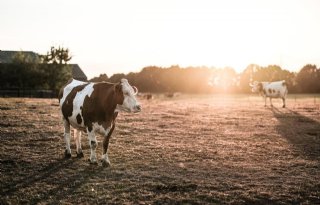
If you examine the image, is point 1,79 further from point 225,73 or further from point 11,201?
point 225,73

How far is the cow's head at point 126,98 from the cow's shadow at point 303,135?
231 inches

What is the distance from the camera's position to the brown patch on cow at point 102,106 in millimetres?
9930

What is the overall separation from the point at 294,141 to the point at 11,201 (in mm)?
11102

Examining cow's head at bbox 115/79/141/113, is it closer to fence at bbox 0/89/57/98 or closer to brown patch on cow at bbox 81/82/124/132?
brown patch on cow at bbox 81/82/124/132

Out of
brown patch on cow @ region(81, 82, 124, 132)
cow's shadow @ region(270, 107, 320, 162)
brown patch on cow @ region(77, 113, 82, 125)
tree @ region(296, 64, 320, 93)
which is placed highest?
tree @ region(296, 64, 320, 93)

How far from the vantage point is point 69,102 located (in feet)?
35.0

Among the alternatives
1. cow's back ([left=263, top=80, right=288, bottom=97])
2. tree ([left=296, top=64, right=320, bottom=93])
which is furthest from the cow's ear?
tree ([left=296, top=64, right=320, bottom=93])

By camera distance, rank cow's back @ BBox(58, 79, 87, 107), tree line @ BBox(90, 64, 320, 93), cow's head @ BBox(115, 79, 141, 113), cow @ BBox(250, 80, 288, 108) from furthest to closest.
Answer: tree line @ BBox(90, 64, 320, 93), cow @ BBox(250, 80, 288, 108), cow's back @ BBox(58, 79, 87, 107), cow's head @ BBox(115, 79, 141, 113)

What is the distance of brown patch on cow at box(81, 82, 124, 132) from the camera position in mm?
9930

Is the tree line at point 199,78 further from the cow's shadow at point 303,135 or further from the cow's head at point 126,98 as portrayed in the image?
the cow's head at point 126,98

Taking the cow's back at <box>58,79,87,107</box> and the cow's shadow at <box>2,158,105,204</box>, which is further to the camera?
the cow's back at <box>58,79,87,107</box>

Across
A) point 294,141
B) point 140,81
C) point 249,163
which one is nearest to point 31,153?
point 249,163

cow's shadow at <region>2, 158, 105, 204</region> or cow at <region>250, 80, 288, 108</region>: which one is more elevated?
cow at <region>250, 80, 288, 108</region>

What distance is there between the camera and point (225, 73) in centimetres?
10944
